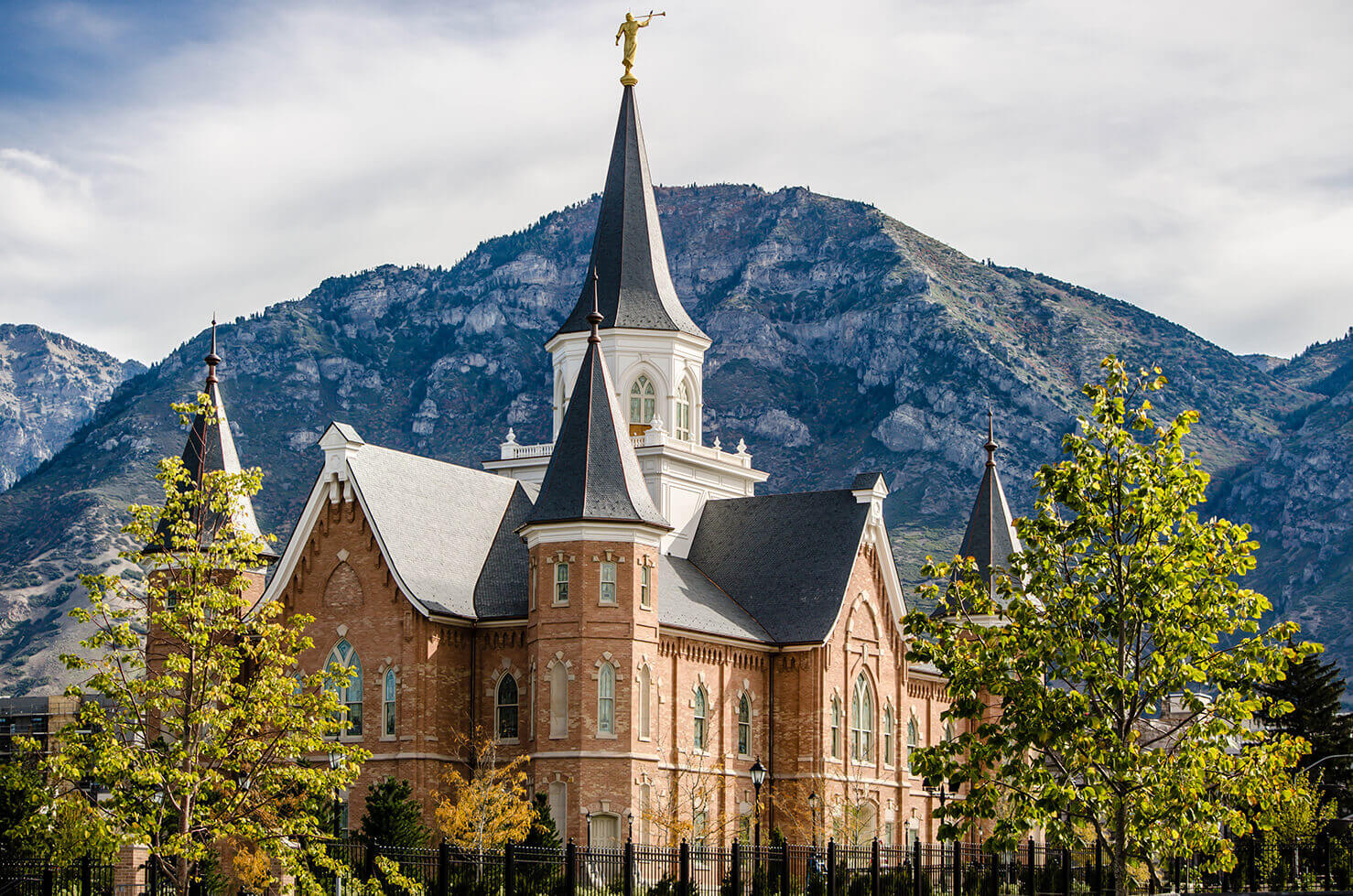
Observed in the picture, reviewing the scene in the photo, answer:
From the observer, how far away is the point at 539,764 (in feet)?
184

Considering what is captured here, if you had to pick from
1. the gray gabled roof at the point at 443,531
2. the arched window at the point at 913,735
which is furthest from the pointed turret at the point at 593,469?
the arched window at the point at 913,735

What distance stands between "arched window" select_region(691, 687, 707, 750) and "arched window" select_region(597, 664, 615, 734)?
A: 5169 millimetres

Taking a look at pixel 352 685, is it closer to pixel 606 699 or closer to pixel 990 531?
pixel 606 699

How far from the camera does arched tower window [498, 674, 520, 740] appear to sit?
193 feet

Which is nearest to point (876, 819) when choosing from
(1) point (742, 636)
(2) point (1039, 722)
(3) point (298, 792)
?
(1) point (742, 636)

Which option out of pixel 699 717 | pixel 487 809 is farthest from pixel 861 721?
pixel 487 809

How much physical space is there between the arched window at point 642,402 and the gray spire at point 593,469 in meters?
13.4

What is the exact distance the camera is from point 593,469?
57438 mm

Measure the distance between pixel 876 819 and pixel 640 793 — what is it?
13.7 metres

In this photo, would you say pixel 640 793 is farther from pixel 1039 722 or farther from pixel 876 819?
pixel 1039 722

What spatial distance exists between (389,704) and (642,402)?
20.0 meters

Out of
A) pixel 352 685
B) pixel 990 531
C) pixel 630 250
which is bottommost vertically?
pixel 352 685

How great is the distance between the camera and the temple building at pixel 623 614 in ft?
185

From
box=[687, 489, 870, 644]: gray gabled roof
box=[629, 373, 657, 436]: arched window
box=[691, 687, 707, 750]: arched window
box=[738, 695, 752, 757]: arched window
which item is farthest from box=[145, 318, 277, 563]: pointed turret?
box=[687, 489, 870, 644]: gray gabled roof
